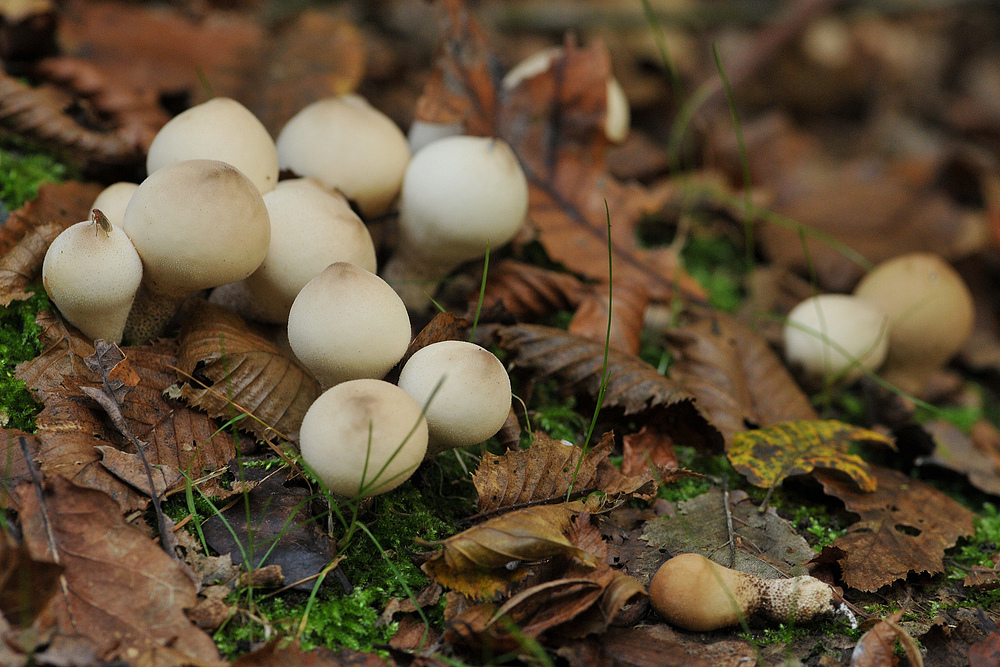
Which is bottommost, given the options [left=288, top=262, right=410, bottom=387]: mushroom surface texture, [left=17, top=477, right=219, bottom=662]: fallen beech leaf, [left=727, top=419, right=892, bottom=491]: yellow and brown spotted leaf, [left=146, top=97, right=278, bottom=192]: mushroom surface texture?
[left=727, top=419, right=892, bottom=491]: yellow and brown spotted leaf

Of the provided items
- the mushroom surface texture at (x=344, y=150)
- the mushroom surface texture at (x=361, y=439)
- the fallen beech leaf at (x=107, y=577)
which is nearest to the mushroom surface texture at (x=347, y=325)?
the mushroom surface texture at (x=361, y=439)

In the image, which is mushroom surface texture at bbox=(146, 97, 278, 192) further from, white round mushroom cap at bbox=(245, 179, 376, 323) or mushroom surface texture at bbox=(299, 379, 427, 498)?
mushroom surface texture at bbox=(299, 379, 427, 498)

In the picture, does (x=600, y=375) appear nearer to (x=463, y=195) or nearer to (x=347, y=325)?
(x=463, y=195)

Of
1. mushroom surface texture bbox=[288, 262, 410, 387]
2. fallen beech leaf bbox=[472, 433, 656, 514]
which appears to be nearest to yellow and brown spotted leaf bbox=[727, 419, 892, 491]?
fallen beech leaf bbox=[472, 433, 656, 514]

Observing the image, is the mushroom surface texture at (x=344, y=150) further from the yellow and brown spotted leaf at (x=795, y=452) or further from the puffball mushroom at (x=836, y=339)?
the puffball mushroom at (x=836, y=339)

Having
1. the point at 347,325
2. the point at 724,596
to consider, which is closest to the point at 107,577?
the point at 347,325

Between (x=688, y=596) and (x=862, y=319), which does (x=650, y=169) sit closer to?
(x=862, y=319)

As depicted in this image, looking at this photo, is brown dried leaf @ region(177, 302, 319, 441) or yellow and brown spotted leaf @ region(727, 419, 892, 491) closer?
brown dried leaf @ region(177, 302, 319, 441)
